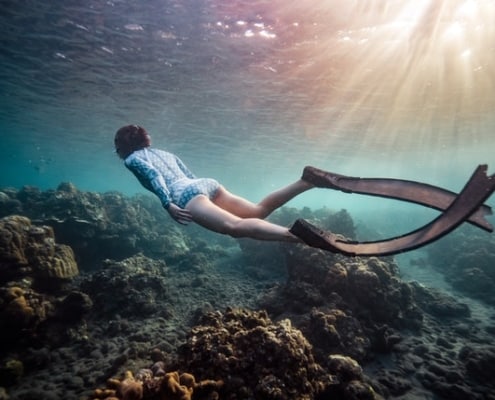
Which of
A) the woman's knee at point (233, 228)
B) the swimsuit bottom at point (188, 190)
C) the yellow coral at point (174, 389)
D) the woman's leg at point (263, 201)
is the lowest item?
the yellow coral at point (174, 389)

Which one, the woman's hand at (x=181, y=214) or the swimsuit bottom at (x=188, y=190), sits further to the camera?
the swimsuit bottom at (x=188, y=190)

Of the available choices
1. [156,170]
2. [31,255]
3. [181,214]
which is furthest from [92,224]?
[181,214]

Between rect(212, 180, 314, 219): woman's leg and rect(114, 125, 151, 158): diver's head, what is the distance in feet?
6.78

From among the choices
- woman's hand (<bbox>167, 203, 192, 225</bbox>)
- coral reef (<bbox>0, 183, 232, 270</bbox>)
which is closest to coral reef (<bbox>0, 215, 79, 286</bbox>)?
coral reef (<bbox>0, 183, 232, 270</bbox>)

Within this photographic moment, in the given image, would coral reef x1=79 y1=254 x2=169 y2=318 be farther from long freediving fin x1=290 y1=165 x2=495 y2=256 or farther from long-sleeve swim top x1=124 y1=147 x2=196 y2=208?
long freediving fin x1=290 y1=165 x2=495 y2=256

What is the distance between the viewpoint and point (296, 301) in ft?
23.4

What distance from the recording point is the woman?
4.14 meters

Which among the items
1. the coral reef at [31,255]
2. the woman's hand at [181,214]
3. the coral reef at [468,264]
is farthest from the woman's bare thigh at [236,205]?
the coral reef at [468,264]

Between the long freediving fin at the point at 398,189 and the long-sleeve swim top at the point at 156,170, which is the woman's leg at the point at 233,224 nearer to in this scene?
the long-sleeve swim top at the point at 156,170

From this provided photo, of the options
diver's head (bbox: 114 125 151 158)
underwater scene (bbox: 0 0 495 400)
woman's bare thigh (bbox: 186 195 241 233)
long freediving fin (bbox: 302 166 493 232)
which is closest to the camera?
long freediving fin (bbox: 302 166 493 232)

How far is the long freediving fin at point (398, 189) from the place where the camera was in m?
3.89

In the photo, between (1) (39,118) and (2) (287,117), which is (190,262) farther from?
(1) (39,118)

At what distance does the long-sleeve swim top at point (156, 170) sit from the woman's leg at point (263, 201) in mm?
1012

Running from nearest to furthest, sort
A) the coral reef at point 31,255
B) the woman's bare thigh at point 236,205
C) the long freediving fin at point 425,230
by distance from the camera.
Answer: the long freediving fin at point 425,230, the woman's bare thigh at point 236,205, the coral reef at point 31,255
